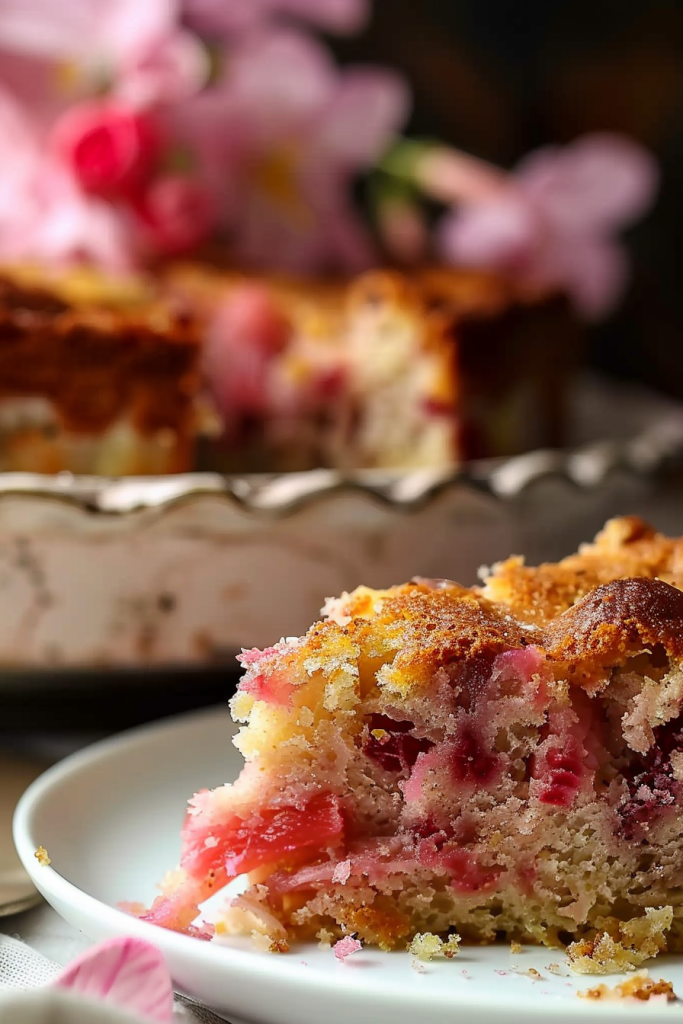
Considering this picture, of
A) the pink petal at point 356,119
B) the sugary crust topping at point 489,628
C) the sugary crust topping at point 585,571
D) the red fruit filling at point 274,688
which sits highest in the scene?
the pink petal at point 356,119

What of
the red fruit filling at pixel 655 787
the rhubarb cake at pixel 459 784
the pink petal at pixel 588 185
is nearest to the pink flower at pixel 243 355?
the pink petal at pixel 588 185

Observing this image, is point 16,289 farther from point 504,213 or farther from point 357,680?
point 357,680

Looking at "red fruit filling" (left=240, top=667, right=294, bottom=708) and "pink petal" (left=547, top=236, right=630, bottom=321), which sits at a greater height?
"pink petal" (left=547, top=236, right=630, bottom=321)

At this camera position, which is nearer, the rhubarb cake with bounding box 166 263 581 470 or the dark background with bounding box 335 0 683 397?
the rhubarb cake with bounding box 166 263 581 470

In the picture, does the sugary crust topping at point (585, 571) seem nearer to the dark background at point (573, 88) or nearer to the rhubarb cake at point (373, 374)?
the rhubarb cake at point (373, 374)

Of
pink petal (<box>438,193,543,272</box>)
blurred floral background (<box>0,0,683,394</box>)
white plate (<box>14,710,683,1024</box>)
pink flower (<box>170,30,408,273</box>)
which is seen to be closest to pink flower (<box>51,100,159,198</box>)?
blurred floral background (<box>0,0,683,394</box>)

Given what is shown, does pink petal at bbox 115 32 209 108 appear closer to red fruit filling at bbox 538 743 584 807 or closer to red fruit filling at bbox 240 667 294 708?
red fruit filling at bbox 240 667 294 708

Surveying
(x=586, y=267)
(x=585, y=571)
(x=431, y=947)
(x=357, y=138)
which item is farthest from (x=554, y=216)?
(x=431, y=947)

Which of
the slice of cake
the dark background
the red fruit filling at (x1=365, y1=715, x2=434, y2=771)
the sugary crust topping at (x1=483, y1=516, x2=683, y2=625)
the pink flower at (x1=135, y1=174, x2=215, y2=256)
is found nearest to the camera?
the red fruit filling at (x1=365, y1=715, x2=434, y2=771)
